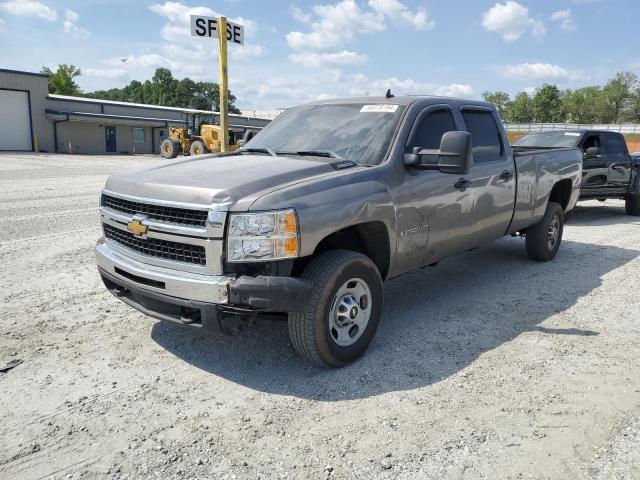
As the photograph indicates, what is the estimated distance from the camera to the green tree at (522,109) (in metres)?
110

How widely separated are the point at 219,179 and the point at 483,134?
3.07 m

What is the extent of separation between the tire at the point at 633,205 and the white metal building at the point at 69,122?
24673mm

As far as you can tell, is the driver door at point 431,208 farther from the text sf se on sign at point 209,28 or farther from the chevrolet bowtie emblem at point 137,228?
the text sf se on sign at point 209,28

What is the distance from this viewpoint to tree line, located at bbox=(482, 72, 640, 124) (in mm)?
101375

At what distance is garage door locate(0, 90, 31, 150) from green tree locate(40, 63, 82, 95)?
138 feet

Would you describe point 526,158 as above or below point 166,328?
above

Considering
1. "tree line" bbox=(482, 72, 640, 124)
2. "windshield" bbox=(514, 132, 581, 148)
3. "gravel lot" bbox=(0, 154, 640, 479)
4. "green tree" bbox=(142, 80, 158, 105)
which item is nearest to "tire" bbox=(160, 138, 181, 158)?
"windshield" bbox=(514, 132, 581, 148)

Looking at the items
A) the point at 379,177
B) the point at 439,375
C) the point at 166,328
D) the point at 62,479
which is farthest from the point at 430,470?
the point at 166,328

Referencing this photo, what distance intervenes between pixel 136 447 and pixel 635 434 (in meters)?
2.80

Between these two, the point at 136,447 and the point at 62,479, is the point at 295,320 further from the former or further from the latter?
the point at 62,479

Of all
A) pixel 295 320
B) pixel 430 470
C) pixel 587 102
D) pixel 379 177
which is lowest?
pixel 430 470

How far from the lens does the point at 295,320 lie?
3432 mm

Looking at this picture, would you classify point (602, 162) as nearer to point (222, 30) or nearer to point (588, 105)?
point (222, 30)

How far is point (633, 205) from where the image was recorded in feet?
38.0
